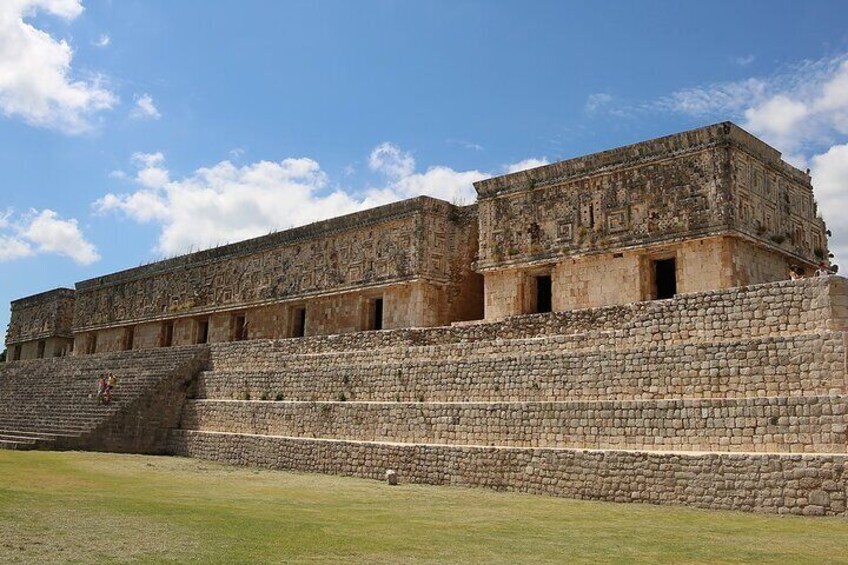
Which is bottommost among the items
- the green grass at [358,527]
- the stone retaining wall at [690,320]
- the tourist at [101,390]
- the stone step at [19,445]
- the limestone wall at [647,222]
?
the green grass at [358,527]

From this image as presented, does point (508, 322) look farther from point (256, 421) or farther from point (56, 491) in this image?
point (56, 491)

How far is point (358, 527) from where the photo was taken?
24.5 ft

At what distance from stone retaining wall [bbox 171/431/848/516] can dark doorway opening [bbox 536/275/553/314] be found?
185 inches

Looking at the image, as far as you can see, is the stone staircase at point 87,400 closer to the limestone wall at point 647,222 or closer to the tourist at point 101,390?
the tourist at point 101,390

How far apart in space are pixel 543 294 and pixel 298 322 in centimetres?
838

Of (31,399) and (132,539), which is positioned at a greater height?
(31,399)

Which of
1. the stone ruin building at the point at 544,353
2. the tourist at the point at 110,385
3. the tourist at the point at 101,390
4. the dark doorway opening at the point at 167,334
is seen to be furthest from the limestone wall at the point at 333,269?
the tourist at the point at 101,390

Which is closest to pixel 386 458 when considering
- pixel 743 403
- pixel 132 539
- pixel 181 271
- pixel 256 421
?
pixel 256 421

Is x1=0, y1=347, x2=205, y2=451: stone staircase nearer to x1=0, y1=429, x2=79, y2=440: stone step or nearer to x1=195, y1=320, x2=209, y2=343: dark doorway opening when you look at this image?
x1=0, y1=429, x2=79, y2=440: stone step

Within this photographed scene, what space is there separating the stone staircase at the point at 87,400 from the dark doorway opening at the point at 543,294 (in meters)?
8.93

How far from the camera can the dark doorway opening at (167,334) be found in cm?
2695

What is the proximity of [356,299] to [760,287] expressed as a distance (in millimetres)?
11136

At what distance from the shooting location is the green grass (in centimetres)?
599

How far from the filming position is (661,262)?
14727 mm
